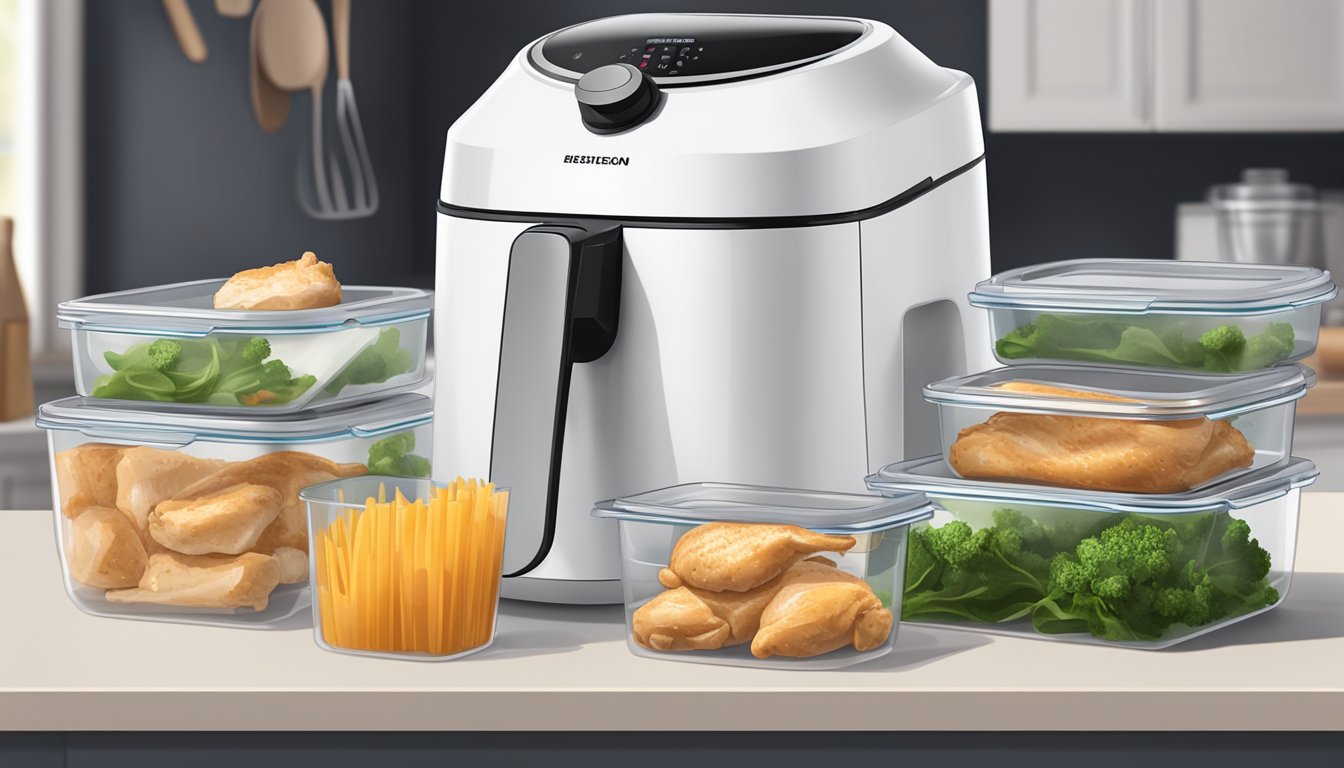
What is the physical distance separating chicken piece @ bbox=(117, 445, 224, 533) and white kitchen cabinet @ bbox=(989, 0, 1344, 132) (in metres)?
2.35

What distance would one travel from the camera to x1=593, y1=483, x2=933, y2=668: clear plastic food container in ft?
2.45

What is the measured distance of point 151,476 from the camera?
33.3 inches

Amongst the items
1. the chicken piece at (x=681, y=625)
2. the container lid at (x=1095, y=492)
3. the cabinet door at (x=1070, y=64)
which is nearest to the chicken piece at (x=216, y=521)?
the chicken piece at (x=681, y=625)

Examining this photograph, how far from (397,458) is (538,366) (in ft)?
0.40

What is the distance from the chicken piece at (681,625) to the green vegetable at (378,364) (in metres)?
0.24

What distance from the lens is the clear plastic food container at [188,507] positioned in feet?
2.75

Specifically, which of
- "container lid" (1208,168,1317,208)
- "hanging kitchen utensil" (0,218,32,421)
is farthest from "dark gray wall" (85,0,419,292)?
"container lid" (1208,168,1317,208)

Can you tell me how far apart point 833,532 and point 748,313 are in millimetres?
161

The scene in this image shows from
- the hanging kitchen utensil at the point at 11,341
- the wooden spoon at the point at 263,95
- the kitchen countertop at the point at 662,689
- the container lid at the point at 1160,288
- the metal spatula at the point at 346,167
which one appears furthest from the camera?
the metal spatula at the point at 346,167

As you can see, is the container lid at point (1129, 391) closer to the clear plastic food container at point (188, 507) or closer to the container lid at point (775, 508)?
the container lid at point (775, 508)

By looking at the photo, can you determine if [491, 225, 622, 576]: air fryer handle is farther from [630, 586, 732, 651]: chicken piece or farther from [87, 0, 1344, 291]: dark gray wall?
[87, 0, 1344, 291]: dark gray wall

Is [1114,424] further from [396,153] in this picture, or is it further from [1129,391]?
[396,153]

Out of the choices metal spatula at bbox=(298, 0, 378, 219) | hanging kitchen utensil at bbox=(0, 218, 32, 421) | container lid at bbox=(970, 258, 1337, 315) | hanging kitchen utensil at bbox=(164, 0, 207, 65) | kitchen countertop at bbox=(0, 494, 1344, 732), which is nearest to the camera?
kitchen countertop at bbox=(0, 494, 1344, 732)

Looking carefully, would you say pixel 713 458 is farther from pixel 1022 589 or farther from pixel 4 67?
pixel 4 67
